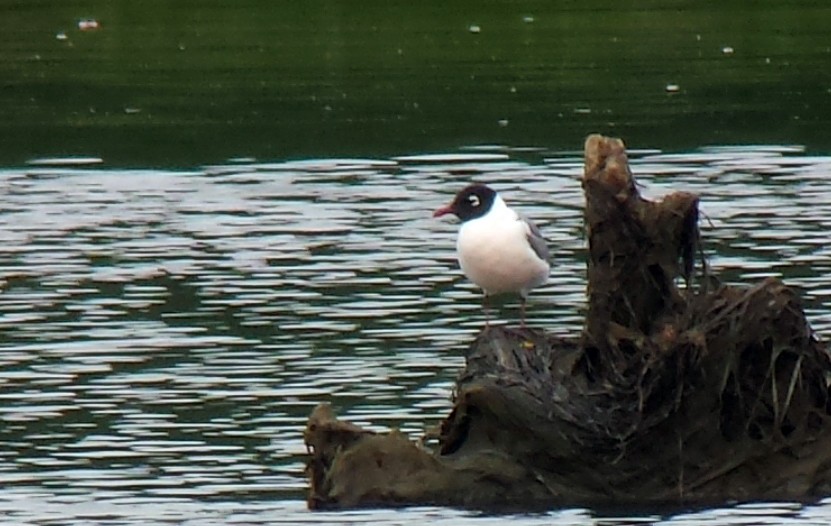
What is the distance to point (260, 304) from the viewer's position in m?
24.3

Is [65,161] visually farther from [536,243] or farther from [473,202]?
[536,243]

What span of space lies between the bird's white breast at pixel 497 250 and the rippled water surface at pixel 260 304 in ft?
3.67

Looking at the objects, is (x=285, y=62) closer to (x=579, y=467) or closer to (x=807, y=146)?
(x=807, y=146)

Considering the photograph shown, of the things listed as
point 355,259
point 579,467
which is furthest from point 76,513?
point 355,259

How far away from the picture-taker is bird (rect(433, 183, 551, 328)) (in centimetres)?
1902

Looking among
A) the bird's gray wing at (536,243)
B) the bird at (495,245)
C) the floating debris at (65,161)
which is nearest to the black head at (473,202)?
the bird at (495,245)

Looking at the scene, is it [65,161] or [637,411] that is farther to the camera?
[65,161]

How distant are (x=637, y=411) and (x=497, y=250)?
2.61 meters

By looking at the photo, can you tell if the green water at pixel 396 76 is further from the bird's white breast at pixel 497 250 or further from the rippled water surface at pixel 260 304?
the bird's white breast at pixel 497 250

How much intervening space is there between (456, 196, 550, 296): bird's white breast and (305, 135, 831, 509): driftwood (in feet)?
6.57

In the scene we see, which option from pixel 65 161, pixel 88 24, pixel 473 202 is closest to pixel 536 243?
pixel 473 202

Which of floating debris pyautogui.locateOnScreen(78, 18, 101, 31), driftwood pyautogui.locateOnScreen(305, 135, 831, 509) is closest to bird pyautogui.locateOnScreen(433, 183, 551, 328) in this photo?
driftwood pyautogui.locateOnScreen(305, 135, 831, 509)

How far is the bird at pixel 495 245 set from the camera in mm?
19016

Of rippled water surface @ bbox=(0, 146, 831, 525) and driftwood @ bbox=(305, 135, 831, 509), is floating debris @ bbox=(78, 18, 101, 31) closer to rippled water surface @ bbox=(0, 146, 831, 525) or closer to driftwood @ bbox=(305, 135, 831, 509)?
rippled water surface @ bbox=(0, 146, 831, 525)
